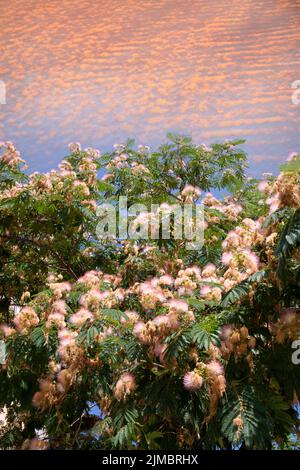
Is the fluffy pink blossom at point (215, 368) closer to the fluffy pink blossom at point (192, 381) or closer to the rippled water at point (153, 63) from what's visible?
the fluffy pink blossom at point (192, 381)

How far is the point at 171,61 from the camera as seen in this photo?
10.7 meters

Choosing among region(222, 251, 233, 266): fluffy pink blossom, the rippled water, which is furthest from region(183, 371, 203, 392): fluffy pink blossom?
the rippled water

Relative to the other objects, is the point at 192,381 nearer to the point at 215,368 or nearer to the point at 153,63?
the point at 215,368

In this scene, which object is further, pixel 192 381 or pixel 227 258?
pixel 227 258

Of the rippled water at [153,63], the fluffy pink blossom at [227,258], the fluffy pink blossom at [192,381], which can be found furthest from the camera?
the rippled water at [153,63]

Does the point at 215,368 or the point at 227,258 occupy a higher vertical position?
the point at 227,258

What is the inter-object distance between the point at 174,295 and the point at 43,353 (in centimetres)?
95

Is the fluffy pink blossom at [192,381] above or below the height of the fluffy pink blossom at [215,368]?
below

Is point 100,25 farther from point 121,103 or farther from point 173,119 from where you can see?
point 173,119

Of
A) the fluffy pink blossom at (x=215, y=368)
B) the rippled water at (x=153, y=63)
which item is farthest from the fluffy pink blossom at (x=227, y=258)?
the rippled water at (x=153, y=63)

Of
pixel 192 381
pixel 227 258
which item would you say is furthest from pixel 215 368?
pixel 227 258

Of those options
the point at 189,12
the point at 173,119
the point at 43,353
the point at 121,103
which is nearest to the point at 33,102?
the point at 121,103

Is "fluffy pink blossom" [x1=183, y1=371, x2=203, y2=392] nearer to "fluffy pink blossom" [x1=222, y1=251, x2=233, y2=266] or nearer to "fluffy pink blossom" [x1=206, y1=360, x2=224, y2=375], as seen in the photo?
"fluffy pink blossom" [x1=206, y1=360, x2=224, y2=375]

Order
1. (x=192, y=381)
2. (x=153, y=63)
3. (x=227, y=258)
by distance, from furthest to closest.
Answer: (x=153, y=63) → (x=227, y=258) → (x=192, y=381)
